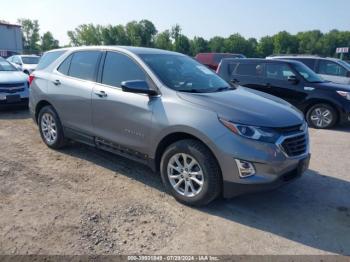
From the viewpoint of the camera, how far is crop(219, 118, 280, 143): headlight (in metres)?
3.74

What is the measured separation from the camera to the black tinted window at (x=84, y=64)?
520 centimetres

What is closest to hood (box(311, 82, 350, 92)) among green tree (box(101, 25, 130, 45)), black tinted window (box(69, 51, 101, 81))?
black tinted window (box(69, 51, 101, 81))

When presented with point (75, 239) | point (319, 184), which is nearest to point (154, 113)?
point (75, 239)

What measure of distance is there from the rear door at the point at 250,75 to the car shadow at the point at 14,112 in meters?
5.54

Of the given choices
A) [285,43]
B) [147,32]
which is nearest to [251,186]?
[285,43]

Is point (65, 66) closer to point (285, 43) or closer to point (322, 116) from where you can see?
point (322, 116)

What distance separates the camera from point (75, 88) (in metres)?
5.32

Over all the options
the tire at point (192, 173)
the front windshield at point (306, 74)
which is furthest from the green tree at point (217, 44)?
the tire at point (192, 173)

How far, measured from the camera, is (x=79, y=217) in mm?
3828

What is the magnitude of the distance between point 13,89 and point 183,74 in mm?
6347

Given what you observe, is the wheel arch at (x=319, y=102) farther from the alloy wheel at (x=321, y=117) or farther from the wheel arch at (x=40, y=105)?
the wheel arch at (x=40, y=105)

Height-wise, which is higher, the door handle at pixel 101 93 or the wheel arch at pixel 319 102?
the door handle at pixel 101 93

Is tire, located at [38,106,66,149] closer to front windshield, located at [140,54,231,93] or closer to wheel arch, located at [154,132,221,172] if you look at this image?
front windshield, located at [140,54,231,93]

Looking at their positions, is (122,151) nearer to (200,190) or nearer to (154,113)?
(154,113)
